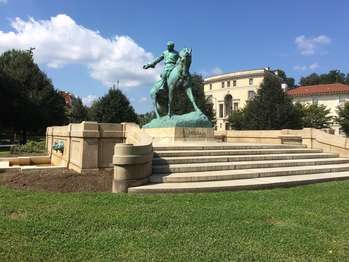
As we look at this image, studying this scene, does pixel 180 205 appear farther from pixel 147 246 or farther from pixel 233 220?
pixel 147 246

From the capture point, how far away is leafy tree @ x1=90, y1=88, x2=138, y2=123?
48.8 meters

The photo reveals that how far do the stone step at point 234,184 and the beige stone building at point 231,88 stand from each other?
74183 mm

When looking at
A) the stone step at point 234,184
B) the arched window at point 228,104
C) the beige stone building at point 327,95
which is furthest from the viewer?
the arched window at point 228,104

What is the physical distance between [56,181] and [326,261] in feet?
23.4

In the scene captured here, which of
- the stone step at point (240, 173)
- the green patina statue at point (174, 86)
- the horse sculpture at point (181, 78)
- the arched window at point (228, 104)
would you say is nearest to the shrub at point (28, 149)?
the green patina statue at point (174, 86)

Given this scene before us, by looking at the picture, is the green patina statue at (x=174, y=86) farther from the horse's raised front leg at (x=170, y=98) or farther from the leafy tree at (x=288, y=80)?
the leafy tree at (x=288, y=80)

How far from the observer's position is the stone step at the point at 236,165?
33.2ft

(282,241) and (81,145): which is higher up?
(81,145)

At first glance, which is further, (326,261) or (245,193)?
(245,193)


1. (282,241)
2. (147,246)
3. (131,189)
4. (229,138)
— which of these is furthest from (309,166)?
(229,138)

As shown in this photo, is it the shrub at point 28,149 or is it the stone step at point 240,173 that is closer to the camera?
the stone step at point 240,173

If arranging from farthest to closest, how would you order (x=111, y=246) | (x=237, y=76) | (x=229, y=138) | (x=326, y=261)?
1. (x=237, y=76)
2. (x=229, y=138)
3. (x=111, y=246)
4. (x=326, y=261)

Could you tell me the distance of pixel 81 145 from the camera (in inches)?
447

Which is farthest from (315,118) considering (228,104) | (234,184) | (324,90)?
(234,184)
